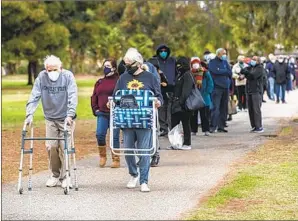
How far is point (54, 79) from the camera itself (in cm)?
1158

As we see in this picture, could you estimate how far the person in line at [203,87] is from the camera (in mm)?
19469

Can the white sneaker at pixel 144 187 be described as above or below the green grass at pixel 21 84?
below

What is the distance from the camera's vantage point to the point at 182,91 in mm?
16156

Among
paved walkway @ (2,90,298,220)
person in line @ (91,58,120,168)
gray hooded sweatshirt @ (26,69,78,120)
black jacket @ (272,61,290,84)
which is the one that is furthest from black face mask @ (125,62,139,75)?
black jacket @ (272,61,290,84)

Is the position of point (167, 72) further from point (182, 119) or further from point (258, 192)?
point (258, 192)

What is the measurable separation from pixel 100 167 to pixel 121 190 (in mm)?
2753

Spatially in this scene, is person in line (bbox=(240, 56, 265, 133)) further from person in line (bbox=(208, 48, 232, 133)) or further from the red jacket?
the red jacket

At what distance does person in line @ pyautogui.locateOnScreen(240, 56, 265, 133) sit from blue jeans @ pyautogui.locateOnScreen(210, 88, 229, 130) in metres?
0.56

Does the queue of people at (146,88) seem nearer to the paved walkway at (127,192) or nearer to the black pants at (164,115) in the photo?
the black pants at (164,115)

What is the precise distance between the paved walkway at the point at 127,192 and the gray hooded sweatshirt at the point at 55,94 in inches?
39.9

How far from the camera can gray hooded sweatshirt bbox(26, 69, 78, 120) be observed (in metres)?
11.6

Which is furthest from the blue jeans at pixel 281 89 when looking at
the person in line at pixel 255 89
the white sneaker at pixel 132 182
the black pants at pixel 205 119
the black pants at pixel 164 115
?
the white sneaker at pixel 132 182

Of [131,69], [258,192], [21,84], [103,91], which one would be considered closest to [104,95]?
[103,91]

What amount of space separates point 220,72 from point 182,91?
429 cm
